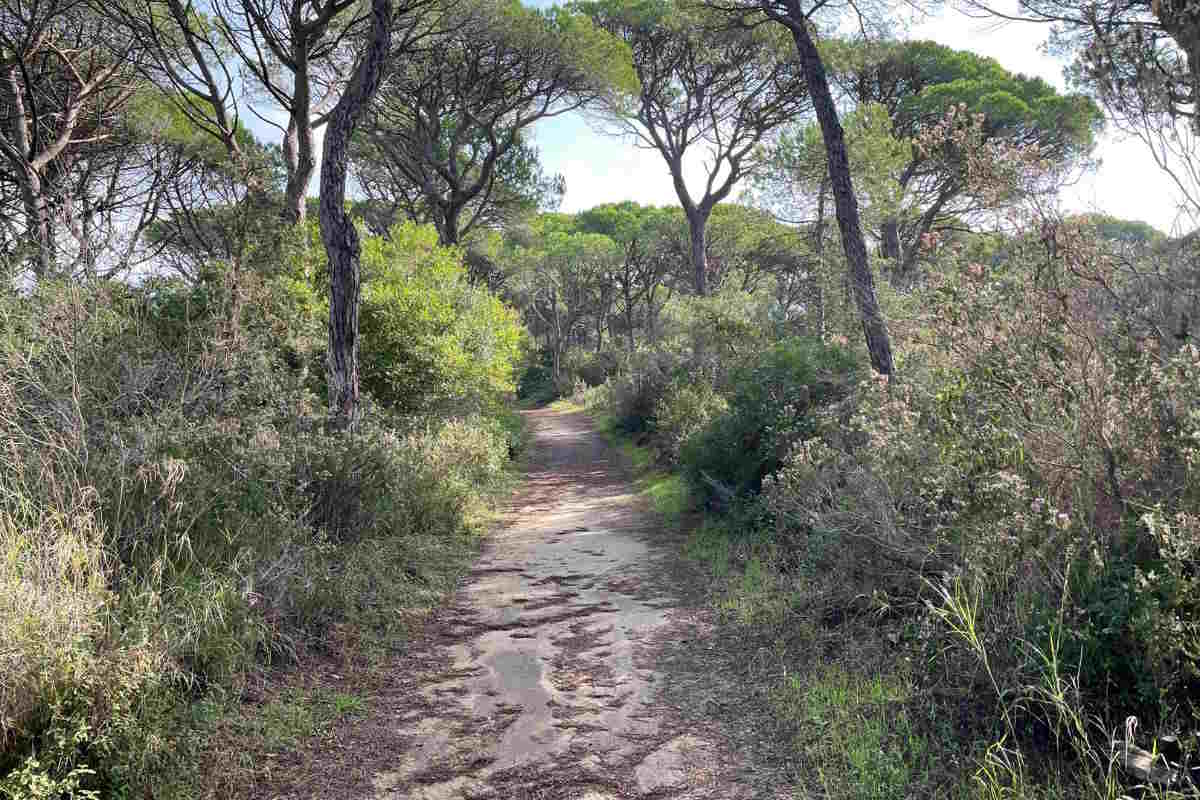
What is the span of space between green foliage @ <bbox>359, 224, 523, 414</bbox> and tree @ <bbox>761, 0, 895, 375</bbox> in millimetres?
5903

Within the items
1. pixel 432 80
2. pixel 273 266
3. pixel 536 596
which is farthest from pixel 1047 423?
pixel 432 80

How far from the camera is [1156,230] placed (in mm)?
3537

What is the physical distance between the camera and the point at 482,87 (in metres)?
16.2

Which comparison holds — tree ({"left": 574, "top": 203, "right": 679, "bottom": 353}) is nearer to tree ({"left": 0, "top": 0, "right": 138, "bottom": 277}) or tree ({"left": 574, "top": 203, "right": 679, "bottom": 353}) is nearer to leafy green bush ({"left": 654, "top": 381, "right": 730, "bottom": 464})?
leafy green bush ({"left": 654, "top": 381, "right": 730, "bottom": 464})

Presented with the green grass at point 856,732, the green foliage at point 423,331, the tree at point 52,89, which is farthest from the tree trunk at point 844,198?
the tree at point 52,89

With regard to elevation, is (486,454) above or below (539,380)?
below

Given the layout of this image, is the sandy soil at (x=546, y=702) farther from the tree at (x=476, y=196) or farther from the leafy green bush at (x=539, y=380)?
the leafy green bush at (x=539, y=380)

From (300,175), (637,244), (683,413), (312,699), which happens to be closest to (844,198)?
(683,413)

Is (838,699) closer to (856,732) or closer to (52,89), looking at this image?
(856,732)

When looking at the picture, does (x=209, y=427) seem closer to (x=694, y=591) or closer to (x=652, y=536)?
(x=694, y=591)

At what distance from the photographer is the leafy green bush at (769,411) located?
24.8 feet

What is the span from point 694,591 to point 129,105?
46.4ft

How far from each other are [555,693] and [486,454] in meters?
6.55

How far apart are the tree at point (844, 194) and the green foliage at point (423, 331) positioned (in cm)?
590
